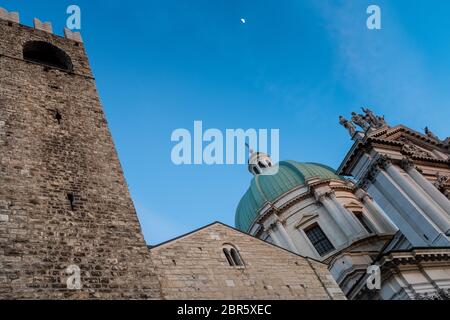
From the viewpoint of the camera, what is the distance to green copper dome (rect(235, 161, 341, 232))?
37562mm

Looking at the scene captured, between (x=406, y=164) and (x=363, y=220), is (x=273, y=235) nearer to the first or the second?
(x=363, y=220)

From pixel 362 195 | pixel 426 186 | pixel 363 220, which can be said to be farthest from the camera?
pixel 362 195

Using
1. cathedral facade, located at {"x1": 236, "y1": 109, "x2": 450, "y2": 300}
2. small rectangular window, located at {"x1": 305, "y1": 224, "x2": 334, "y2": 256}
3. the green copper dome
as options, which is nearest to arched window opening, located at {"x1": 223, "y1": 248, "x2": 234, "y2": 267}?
cathedral facade, located at {"x1": 236, "y1": 109, "x2": 450, "y2": 300}

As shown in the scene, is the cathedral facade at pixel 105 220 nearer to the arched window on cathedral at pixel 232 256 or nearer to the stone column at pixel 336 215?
the arched window on cathedral at pixel 232 256

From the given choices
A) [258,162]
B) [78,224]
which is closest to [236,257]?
[78,224]

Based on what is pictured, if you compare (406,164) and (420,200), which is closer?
(420,200)

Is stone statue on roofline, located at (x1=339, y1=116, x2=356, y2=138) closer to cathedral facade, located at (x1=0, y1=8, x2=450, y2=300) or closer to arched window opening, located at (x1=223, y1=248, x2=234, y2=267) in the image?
cathedral facade, located at (x1=0, y1=8, x2=450, y2=300)

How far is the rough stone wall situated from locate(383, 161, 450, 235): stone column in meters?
9.35

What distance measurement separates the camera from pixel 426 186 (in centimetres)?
2414

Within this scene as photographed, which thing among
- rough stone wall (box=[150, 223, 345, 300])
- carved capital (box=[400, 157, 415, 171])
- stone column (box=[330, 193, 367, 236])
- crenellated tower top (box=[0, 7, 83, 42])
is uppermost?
crenellated tower top (box=[0, 7, 83, 42])

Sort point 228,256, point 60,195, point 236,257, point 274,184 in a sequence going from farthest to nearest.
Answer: point 274,184
point 236,257
point 228,256
point 60,195

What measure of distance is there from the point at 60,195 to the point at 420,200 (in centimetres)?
1883

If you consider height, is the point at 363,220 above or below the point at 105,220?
above
